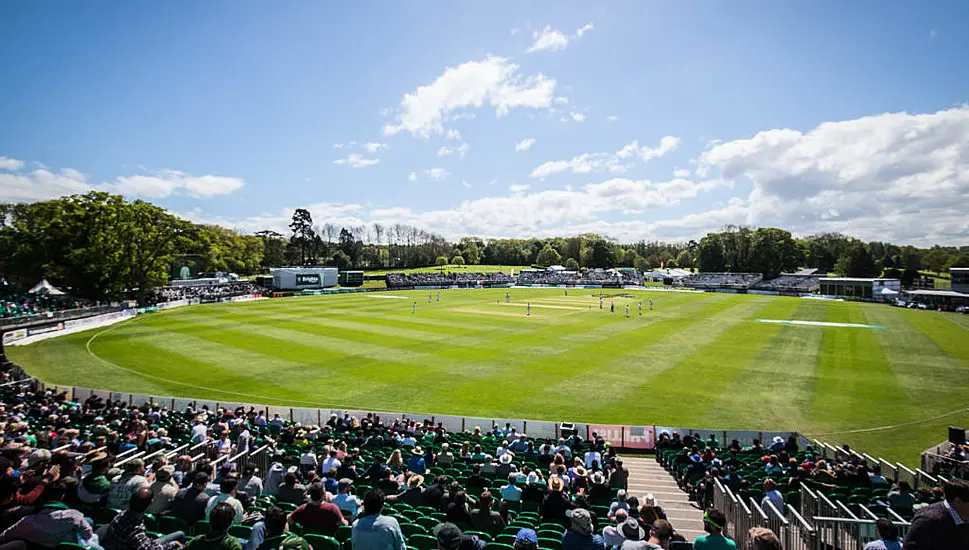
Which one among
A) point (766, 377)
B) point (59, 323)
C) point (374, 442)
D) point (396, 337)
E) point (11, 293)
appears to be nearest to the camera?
point (374, 442)

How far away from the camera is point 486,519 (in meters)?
7.02

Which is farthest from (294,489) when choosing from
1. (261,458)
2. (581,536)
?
(581,536)

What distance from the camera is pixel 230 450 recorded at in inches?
484

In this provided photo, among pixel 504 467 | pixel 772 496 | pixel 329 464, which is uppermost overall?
pixel 772 496

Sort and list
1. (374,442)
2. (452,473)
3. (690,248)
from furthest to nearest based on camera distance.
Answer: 1. (690,248)
2. (374,442)
3. (452,473)

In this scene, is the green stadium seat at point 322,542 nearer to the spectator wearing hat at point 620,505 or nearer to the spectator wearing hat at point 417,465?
the spectator wearing hat at point 620,505

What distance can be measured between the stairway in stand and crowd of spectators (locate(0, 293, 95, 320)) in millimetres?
53172

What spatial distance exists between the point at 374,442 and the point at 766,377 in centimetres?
2195

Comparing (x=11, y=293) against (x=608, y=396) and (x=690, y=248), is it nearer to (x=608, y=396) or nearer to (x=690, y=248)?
(x=608, y=396)

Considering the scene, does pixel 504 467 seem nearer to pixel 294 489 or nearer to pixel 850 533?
pixel 294 489

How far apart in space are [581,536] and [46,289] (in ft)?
250

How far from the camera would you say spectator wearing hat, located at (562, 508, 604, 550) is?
5684 mm

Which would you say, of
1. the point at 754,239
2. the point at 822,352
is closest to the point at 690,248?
the point at 754,239

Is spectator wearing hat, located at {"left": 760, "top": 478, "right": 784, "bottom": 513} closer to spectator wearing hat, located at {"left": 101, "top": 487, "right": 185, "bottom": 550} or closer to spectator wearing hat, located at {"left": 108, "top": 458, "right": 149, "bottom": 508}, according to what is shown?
spectator wearing hat, located at {"left": 101, "top": 487, "right": 185, "bottom": 550}
